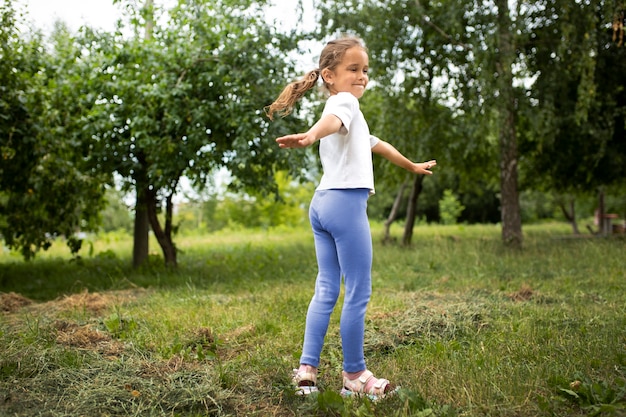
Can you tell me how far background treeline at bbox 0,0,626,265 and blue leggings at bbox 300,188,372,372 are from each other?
14.1 ft

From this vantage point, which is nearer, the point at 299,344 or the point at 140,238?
the point at 299,344

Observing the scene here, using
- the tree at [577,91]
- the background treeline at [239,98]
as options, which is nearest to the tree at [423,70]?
the background treeline at [239,98]

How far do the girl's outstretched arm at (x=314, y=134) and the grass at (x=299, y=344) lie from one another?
1.15 m

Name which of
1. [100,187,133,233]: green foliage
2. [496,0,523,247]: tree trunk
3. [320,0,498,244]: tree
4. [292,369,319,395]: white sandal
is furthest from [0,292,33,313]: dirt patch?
[100,187,133,233]: green foliage

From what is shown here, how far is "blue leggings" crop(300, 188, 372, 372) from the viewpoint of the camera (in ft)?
9.84

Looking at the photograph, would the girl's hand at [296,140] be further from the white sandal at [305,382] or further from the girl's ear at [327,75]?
the white sandal at [305,382]

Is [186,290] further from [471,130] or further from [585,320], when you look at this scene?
[471,130]

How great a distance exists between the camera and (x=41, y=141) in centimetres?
711

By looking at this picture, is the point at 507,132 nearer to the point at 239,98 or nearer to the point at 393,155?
the point at 239,98

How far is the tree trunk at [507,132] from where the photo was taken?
9500mm

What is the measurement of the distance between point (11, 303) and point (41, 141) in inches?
80.8

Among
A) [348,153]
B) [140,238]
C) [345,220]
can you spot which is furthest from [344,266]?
[140,238]

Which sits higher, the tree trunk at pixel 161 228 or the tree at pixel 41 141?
the tree at pixel 41 141

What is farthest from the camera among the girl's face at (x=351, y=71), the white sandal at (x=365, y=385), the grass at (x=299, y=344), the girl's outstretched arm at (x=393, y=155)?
the girl's outstretched arm at (x=393, y=155)
